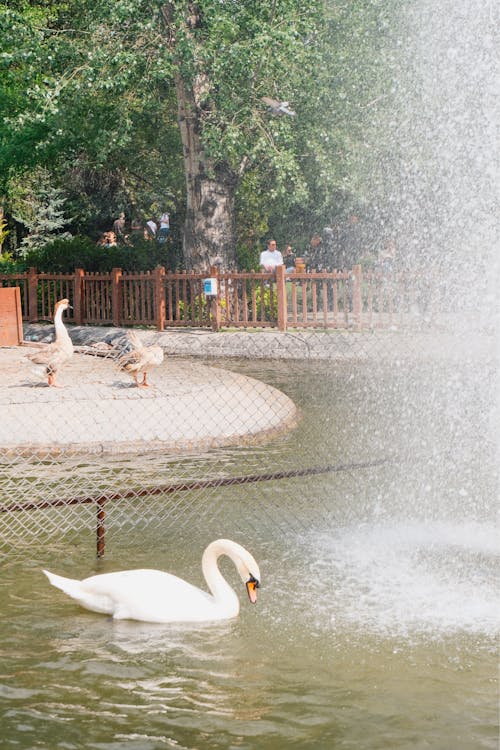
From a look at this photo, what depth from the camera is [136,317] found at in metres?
27.5

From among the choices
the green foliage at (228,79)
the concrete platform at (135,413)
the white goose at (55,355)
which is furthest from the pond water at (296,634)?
the green foliage at (228,79)

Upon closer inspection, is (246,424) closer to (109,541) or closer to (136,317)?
(109,541)

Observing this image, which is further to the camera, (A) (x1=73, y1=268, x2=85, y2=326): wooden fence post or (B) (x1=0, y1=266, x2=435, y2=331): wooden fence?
(A) (x1=73, y1=268, x2=85, y2=326): wooden fence post

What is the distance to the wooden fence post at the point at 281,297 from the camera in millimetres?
25578

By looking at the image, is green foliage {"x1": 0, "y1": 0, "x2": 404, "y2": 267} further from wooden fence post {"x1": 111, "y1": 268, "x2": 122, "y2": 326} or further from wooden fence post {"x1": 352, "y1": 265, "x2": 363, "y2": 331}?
wooden fence post {"x1": 111, "y1": 268, "x2": 122, "y2": 326}

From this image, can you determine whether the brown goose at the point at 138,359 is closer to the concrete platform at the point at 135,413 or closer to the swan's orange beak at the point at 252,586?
the concrete platform at the point at 135,413

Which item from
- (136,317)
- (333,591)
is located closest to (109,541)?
(333,591)

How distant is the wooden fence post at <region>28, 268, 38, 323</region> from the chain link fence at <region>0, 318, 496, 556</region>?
8.43 metres

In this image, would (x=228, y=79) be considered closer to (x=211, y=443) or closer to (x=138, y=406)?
(x=138, y=406)

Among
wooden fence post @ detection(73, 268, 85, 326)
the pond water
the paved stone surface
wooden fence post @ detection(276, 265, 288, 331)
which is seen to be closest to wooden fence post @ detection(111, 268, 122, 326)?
wooden fence post @ detection(73, 268, 85, 326)

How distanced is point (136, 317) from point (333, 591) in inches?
783

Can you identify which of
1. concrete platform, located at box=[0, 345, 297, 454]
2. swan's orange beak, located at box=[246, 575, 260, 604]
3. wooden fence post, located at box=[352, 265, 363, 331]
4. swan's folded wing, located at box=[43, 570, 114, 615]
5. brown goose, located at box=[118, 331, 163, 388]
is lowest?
swan's folded wing, located at box=[43, 570, 114, 615]

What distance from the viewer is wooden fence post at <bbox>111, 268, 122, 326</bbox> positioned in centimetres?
2767

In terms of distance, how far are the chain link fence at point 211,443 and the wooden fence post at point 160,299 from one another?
246 inches
